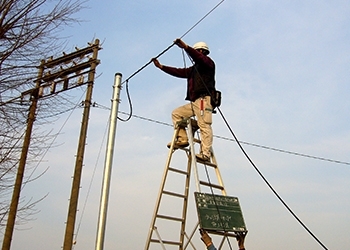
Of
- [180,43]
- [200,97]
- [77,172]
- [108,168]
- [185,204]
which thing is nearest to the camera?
[108,168]

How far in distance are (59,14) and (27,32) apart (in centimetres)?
57

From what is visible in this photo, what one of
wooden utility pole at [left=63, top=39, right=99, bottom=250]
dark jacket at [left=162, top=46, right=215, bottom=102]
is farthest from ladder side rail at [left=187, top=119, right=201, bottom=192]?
wooden utility pole at [left=63, top=39, right=99, bottom=250]

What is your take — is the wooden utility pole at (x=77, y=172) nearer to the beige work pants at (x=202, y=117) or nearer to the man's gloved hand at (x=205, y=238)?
the beige work pants at (x=202, y=117)

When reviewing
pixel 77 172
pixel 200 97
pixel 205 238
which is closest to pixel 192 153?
pixel 200 97

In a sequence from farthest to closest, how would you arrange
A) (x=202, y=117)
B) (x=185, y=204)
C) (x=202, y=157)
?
(x=185, y=204) → (x=202, y=117) → (x=202, y=157)

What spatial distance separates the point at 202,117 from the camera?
5.66 metres

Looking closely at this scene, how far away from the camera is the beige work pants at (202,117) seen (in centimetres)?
562

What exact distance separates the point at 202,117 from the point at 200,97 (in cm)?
33

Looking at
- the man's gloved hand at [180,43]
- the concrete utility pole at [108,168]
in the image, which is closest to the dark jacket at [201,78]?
the man's gloved hand at [180,43]

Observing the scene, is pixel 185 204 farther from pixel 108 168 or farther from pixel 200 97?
pixel 108 168

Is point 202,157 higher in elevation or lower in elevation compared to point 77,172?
lower

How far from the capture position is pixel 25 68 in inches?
229

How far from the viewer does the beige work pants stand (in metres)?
5.62

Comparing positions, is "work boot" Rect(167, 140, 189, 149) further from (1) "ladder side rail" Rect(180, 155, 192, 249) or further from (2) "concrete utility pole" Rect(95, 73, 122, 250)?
(2) "concrete utility pole" Rect(95, 73, 122, 250)
